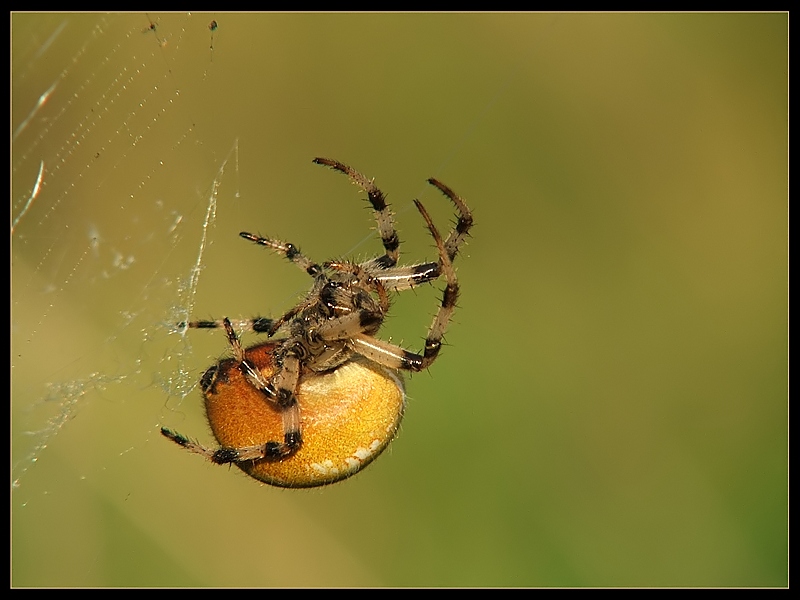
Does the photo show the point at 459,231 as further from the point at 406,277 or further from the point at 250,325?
the point at 250,325

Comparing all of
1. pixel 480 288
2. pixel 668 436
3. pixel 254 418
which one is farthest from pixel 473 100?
pixel 254 418

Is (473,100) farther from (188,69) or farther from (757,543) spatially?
(757,543)

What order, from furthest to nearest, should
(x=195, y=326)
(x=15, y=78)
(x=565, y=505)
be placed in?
(x=565, y=505) → (x=15, y=78) → (x=195, y=326)

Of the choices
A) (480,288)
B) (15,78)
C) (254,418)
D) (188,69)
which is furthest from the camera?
(480,288)

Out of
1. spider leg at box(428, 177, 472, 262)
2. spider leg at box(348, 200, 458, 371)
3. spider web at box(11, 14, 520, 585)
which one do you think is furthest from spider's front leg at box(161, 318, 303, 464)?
spider leg at box(428, 177, 472, 262)

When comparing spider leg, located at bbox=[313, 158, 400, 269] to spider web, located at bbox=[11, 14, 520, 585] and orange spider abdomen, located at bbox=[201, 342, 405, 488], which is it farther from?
orange spider abdomen, located at bbox=[201, 342, 405, 488]

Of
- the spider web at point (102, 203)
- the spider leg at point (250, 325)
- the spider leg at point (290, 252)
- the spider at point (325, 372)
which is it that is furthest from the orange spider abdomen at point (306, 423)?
the spider web at point (102, 203)
